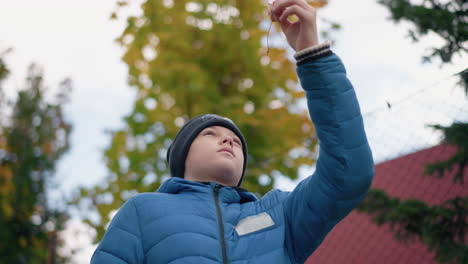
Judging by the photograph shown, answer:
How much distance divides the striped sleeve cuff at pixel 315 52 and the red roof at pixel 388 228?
173 cm

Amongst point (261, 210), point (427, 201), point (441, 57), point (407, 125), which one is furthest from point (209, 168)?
point (441, 57)

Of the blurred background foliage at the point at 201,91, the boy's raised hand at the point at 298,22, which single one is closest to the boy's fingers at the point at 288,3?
the boy's raised hand at the point at 298,22

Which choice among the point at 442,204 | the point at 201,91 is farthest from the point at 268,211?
the point at 201,91

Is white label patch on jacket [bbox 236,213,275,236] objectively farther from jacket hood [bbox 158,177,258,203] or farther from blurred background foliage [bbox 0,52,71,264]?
blurred background foliage [bbox 0,52,71,264]

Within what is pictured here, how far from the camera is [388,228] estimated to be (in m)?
3.52

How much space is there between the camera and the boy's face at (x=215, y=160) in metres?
1.90

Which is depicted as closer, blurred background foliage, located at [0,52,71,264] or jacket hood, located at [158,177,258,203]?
jacket hood, located at [158,177,258,203]

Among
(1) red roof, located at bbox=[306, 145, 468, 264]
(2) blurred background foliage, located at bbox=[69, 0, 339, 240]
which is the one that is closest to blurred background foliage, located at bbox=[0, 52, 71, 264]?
(2) blurred background foliage, located at bbox=[69, 0, 339, 240]

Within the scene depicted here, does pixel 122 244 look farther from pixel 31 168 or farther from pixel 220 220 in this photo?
pixel 31 168

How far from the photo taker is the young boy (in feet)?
4.75

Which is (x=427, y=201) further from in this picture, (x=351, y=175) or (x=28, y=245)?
(x=28, y=245)

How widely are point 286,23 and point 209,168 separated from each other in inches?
27.1

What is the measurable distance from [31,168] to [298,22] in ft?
51.7

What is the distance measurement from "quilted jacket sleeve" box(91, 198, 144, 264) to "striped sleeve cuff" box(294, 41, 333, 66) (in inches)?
33.6
